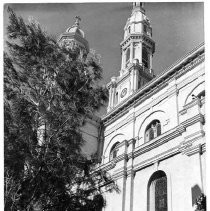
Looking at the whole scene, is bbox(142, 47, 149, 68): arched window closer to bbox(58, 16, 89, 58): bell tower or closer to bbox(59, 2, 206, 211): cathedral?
bbox(59, 2, 206, 211): cathedral

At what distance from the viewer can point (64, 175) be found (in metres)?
10.2

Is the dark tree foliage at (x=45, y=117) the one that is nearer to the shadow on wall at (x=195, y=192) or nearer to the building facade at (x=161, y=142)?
the building facade at (x=161, y=142)

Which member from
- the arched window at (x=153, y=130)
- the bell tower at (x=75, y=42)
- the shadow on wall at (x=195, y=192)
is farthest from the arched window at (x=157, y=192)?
the bell tower at (x=75, y=42)

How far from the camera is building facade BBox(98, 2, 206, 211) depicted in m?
14.8

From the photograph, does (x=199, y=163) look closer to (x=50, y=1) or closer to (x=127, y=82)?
(x=50, y=1)

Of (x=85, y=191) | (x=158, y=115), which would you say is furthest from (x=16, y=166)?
(x=158, y=115)

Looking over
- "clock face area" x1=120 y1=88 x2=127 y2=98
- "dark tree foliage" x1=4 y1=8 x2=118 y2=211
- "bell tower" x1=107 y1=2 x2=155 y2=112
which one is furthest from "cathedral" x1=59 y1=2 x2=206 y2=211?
"bell tower" x1=107 y1=2 x2=155 y2=112

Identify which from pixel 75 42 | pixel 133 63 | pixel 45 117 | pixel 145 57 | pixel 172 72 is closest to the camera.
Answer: pixel 45 117

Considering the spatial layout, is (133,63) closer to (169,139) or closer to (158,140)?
(158,140)

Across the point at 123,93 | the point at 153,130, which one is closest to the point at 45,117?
the point at 153,130

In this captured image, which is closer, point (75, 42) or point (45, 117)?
point (45, 117)

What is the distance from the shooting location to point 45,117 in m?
10.5

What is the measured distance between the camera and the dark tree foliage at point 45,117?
9.45m

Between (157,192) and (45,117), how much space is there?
8.99 m
